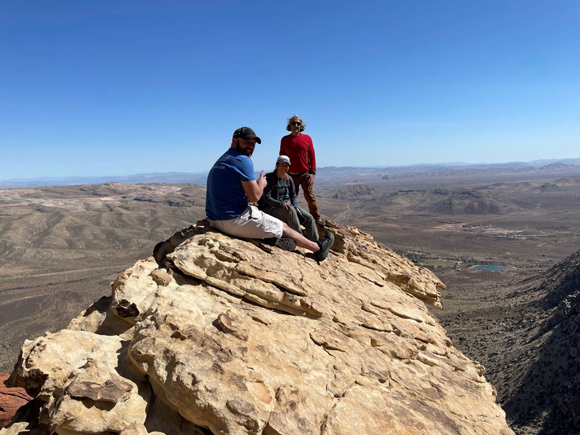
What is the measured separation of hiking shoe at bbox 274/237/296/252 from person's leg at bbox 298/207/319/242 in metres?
0.94

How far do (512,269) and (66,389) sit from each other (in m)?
73.6

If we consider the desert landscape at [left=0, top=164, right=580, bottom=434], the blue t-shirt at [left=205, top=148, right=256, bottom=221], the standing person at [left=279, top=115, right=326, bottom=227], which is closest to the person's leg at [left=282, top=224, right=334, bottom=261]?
the blue t-shirt at [left=205, top=148, right=256, bottom=221]

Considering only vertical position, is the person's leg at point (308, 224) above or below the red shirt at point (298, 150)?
below

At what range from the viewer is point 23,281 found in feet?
206

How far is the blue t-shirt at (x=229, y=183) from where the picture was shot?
6.32m

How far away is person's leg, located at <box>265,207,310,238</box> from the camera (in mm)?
8031

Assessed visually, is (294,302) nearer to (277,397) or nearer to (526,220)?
(277,397)

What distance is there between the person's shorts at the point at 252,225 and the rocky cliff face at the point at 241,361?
0.24 metres

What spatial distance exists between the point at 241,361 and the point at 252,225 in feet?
10.1

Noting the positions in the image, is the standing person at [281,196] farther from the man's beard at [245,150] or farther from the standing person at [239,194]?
the man's beard at [245,150]

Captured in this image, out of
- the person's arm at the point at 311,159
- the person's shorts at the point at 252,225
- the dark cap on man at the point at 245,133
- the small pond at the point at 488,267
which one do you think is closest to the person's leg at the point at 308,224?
the person's shorts at the point at 252,225

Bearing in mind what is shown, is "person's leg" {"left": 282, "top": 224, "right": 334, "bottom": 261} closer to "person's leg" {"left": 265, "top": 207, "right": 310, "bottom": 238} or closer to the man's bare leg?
the man's bare leg

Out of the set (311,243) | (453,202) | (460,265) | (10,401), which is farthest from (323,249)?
(453,202)

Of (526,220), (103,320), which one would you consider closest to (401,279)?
(103,320)
